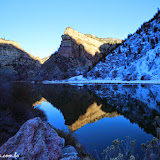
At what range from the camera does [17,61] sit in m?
110

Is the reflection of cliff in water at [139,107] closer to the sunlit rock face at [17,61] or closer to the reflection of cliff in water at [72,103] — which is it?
the reflection of cliff in water at [72,103]

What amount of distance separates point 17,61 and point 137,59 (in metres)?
103

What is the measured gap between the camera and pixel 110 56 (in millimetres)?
50125

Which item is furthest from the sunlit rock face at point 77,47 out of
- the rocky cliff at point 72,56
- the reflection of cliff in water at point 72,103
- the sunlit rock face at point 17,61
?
the reflection of cliff in water at point 72,103

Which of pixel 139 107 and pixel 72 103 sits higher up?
pixel 72 103

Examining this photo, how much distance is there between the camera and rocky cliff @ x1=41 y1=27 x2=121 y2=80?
→ 9571 cm

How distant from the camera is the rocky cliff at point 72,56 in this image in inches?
3768

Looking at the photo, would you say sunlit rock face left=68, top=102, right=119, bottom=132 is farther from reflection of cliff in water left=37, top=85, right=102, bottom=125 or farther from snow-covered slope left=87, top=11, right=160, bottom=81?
snow-covered slope left=87, top=11, right=160, bottom=81

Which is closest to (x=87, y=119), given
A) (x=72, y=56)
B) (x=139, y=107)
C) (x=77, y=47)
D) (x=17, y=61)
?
(x=139, y=107)

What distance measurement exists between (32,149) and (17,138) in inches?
22.8

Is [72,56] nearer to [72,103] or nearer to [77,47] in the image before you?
[77,47]

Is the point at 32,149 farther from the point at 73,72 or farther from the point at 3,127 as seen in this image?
the point at 73,72

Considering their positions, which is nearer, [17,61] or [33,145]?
[33,145]

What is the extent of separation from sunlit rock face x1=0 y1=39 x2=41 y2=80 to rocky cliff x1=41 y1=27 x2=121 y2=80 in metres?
12.5
